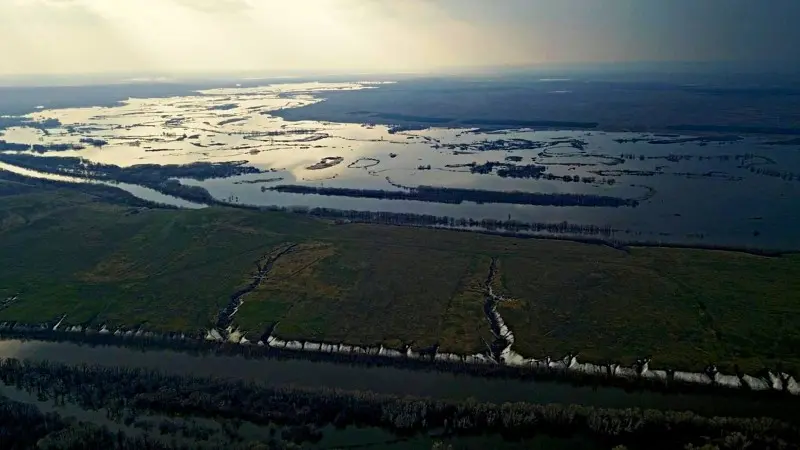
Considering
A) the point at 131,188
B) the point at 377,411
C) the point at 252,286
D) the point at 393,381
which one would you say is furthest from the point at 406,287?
the point at 131,188

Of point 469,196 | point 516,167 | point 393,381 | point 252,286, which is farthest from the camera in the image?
point 516,167

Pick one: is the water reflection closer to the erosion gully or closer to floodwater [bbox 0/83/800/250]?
floodwater [bbox 0/83/800/250]

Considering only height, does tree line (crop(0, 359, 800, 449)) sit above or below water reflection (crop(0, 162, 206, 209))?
below

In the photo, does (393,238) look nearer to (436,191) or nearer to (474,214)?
(474,214)

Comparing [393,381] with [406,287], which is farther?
[406,287]

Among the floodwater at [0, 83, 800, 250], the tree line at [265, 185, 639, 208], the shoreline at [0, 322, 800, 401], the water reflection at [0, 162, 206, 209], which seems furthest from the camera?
the water reflection at [0, 162, 206, 209]

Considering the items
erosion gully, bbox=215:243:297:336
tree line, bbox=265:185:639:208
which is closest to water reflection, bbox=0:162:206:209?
tree line, bbox=265:185:639:208

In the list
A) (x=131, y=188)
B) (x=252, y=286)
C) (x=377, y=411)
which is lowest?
(x=377, y=411)

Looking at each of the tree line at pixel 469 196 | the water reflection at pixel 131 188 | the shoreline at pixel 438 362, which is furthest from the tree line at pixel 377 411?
the tree line at pixel 469 196

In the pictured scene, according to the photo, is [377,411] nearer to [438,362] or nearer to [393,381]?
[393,381]
